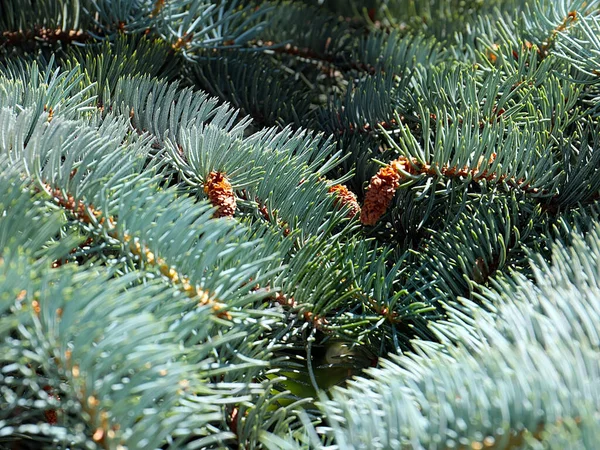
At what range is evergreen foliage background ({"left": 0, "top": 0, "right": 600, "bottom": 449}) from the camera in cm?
26

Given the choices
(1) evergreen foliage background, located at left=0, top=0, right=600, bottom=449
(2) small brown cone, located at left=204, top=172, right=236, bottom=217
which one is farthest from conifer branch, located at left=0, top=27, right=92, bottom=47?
(2) small brown cone, located at left=204, top=172, right=236, bottom=217

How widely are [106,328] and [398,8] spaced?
0.58 meters

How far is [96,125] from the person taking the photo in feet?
1.32

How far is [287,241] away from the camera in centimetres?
38

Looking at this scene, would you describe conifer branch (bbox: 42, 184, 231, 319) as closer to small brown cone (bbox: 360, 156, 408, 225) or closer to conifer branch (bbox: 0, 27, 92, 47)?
small brown cone (bbox: 360, 156, 408, 225)

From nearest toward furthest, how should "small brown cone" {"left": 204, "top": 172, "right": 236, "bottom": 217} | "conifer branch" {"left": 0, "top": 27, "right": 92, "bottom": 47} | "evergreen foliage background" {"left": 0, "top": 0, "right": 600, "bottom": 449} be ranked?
"evergreen foliage background" {"left": 0, "top": 0, "right": 600, "bottom": 449} < "small brown cone" {"left": 204, "top": 172, "right": 236, "bottom": 217} < "conifer branch" {"left": 0, "top": 27, "right": 92, "bottom": 47}

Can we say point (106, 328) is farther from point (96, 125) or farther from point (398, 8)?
point (398, 8)

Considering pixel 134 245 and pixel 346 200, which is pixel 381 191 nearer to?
pixel 346 200

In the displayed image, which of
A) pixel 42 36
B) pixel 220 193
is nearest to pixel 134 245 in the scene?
pixel 220 193

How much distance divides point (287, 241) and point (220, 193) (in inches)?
2.2

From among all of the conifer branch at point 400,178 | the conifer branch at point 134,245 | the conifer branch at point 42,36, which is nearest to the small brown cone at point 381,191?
the conifer branch at point 400,178

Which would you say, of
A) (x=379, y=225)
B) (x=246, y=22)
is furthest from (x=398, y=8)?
(x=379, y=225)

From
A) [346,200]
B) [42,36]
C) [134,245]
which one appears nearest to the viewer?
[134,245]

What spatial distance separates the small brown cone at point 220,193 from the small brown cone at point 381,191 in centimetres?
9
